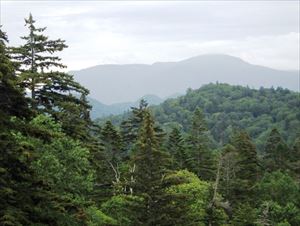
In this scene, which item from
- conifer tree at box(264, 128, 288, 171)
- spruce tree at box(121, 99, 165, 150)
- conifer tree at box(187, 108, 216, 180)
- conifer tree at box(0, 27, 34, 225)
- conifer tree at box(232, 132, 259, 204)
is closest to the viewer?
conifer tree at box(0, 27, 34, 225)

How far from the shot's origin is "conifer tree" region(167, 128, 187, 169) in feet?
183

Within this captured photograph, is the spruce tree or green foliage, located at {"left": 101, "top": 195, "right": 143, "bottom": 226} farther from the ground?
the spruce tree

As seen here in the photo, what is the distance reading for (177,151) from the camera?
58969mm

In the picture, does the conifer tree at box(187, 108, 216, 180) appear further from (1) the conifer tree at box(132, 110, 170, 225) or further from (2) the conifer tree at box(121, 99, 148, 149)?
(1) the conifer tree at box(132, 110, 170, 225)

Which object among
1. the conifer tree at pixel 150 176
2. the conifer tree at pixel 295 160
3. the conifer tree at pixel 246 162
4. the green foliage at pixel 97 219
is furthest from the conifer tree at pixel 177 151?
the conifer tree at pixel 150 176

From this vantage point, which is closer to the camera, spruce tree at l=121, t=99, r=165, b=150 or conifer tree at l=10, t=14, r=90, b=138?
conifer tree at l=10, t=14, r=90, b=138

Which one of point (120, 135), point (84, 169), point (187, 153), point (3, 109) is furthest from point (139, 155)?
point (187, 153)

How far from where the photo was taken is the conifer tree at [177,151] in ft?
183

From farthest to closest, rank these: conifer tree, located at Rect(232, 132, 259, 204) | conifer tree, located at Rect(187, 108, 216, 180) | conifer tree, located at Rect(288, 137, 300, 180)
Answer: conifer tree, located at Rect(288, 137, 300, 180), conifer tree, located at Rect(232, 132, 259, 204), conifer tree, located at Rect(187, 108, 216, 180)

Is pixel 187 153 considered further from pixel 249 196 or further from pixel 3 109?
pixel 3 109

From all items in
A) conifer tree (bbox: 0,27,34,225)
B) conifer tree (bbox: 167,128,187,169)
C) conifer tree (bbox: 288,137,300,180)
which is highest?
conifer tree (bbox: 0,27,34,225)

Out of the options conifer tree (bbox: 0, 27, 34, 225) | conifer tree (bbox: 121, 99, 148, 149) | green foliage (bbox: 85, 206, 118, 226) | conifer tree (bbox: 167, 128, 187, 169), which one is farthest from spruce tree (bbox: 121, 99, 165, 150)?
conifer tree (bbox: 0, 27, 34, 225)

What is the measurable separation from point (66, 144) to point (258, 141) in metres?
154

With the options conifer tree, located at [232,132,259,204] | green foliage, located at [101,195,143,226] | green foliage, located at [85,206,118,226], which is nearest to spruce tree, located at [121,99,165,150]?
conifer tree, located at [232,132,259,204]
